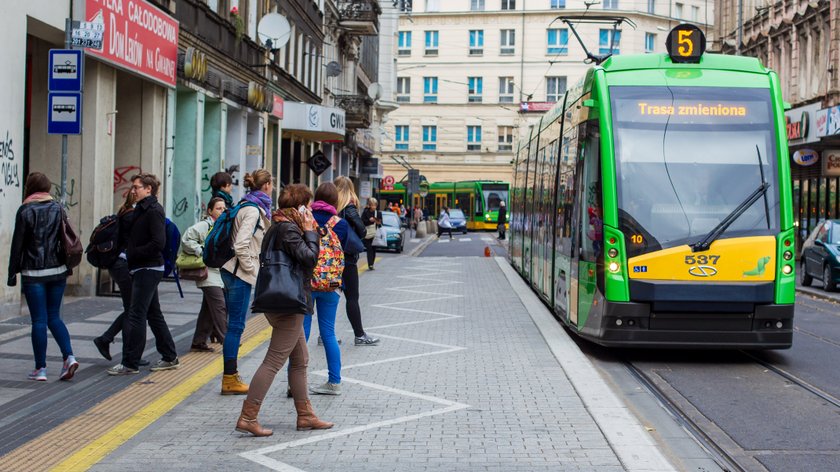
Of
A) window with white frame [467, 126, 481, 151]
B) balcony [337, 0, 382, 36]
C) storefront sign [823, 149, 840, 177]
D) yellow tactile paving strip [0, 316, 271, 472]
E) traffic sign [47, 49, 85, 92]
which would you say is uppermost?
balcony [337, 0, 382, 36]

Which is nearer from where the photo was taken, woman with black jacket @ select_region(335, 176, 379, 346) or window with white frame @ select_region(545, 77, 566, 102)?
woman with black jacket @ select_region(335, 176, 379, 346)

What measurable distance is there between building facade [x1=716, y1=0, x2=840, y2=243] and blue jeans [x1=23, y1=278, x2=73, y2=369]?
28268 millimetres

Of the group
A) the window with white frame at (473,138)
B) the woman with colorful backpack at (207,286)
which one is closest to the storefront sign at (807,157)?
the woman with colorful backpack at (207,286)

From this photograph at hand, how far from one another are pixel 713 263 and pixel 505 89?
2930 inches

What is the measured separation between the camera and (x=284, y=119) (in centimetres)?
3425

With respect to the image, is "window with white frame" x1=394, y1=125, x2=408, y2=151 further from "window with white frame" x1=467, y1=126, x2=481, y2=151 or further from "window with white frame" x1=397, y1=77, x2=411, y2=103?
"window with white frame" x1=467, y1=126, x2=481, y2=151

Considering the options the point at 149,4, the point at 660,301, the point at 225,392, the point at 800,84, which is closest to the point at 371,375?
the point at 225,392

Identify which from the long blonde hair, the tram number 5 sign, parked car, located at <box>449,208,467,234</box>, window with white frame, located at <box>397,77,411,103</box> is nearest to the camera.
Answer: the long blonde hair

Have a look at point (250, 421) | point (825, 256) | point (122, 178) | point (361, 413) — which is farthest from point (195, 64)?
point (250, 421)

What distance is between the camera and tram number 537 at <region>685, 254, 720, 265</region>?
439 inches

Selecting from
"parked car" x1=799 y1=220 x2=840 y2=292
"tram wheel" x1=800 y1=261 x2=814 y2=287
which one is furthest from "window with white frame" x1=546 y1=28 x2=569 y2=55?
"parked car" x1=799 y1=220 x2=840 y2=292

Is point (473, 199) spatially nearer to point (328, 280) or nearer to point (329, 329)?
point (329, 329)

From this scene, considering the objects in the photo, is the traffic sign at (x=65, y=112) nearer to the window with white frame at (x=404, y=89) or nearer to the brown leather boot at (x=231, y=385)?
the brown leather boot at (x=231, y=385)

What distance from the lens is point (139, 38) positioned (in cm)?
1817
